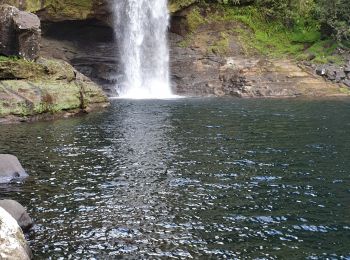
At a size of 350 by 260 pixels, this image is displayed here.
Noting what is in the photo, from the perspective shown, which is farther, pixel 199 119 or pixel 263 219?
pixel 199 119

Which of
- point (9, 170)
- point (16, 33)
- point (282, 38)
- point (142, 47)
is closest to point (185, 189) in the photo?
point (9, 170)

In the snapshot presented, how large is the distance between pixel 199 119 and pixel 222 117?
178 cm

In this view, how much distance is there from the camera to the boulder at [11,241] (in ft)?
25.8

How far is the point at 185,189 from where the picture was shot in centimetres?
1330

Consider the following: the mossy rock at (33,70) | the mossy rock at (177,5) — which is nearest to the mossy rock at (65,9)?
the mossy rock at (177,5)

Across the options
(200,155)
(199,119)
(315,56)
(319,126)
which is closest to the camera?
(200,155)

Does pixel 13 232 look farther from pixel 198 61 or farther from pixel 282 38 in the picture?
pixel 282 38

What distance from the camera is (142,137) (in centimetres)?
2147

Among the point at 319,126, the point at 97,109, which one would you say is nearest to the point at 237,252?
the point at 319,126

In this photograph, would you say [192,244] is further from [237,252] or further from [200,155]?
[200,155]

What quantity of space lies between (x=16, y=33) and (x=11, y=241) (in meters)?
25.6

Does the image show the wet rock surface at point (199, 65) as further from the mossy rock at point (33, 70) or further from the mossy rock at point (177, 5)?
the mossy rock at point (33, 70)

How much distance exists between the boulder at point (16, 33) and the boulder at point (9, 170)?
17751 mm

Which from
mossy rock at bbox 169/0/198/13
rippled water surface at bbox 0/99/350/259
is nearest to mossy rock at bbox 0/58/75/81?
rippled water surface at bbox 0/99/350/259
